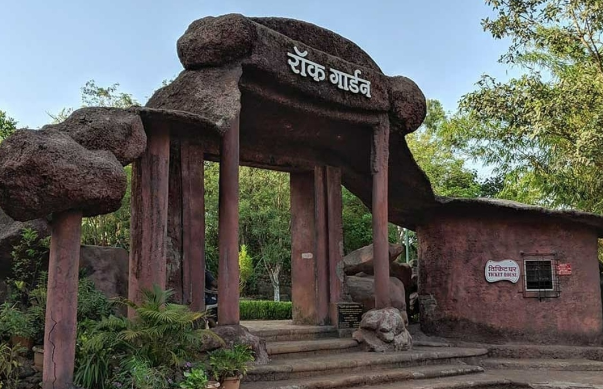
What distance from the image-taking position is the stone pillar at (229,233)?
7.15m

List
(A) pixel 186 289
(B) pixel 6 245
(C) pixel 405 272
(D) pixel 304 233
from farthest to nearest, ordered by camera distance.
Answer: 1. (C) pixel 405 272
2. (D) pixel 304 233
3. (A) pixel 186 289
4. (B) pixel 6 245

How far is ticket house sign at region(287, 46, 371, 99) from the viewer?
8.15 metres

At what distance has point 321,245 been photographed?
10.7m

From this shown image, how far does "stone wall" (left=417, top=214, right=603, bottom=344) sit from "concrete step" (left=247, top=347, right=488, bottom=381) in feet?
5.69

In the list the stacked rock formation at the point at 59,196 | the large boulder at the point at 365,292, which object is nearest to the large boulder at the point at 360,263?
the large boulder at the point at 365,292

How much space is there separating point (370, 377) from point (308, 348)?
3.99ft

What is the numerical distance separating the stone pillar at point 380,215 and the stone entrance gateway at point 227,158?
0.02 m

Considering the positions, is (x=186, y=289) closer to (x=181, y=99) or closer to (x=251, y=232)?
(x=181, y=99)

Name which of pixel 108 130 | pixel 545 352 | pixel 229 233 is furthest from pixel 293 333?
pixel 108 130

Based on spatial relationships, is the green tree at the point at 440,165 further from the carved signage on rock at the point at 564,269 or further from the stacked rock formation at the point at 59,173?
the stacked rock formation at the point at 59,173

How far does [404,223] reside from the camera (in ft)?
41.5


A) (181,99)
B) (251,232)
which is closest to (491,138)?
(181,99)

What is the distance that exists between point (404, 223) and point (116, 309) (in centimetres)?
715

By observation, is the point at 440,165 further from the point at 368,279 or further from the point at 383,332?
the point at 383,332
